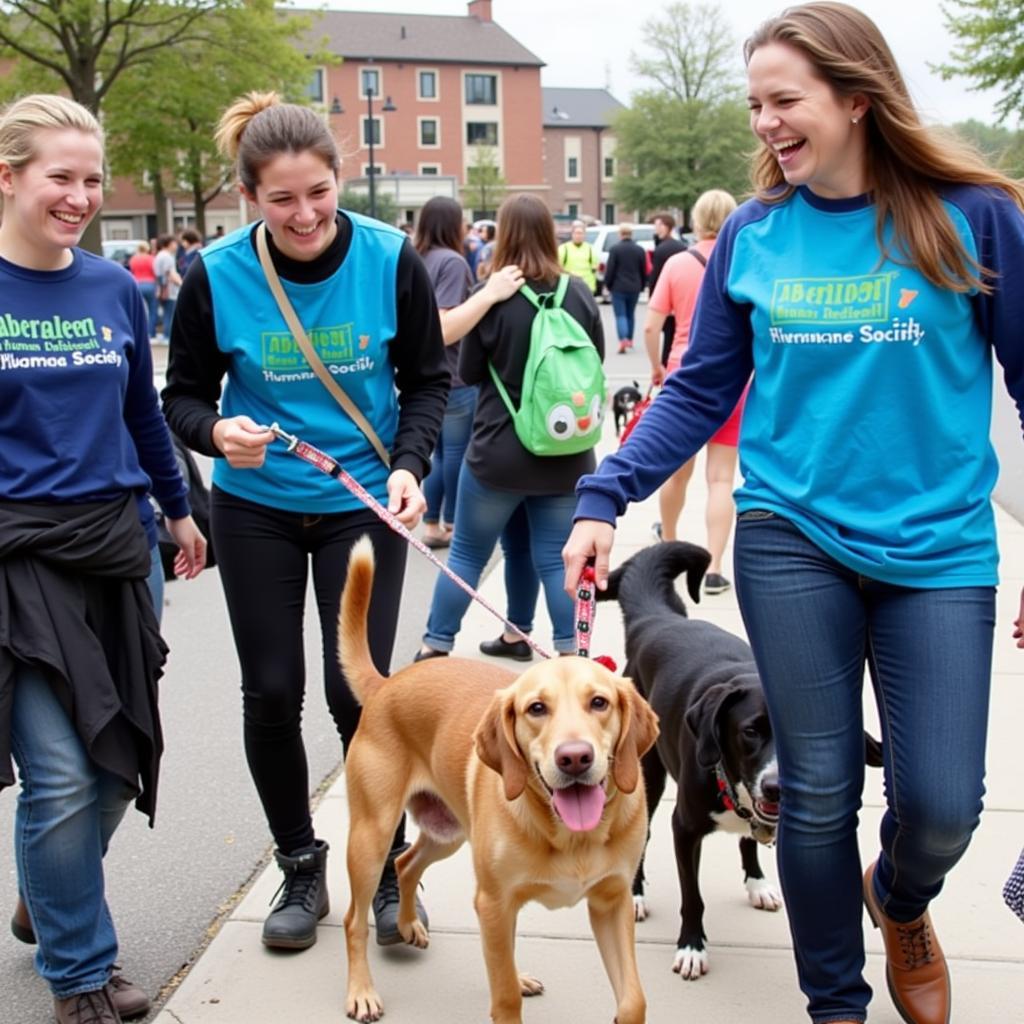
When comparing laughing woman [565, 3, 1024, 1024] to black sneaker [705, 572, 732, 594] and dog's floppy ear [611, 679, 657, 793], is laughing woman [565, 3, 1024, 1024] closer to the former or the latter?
dog's floppy ear [611, 679, 657, 793]

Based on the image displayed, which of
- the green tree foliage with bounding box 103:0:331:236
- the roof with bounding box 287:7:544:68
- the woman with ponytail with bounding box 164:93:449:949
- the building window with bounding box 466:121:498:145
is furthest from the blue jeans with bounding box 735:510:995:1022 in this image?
the building window with bounding box 466:121:498:145

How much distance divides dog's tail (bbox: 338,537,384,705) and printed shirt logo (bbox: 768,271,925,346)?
129cm

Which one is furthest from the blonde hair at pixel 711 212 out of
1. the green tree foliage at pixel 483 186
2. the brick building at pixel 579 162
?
the brick building at pixel 579 162

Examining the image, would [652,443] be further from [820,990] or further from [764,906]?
[764,906]

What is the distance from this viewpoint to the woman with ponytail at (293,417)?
361 centimetres

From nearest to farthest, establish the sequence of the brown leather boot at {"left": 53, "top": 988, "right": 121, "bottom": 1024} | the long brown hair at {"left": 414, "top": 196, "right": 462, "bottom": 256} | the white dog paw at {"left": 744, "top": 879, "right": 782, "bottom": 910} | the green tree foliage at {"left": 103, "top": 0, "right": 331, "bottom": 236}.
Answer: the brown leather boot at {"left": 53, "top": 988, "right": 121, "bottom": 1024}, the white dog paw at {"left": 744, "top": 879, "right": 782, "bottom": 910}, the long brown hair at {"left": 414, "top": 196, "right": 462, "bottom": 256}, the green tree foliage at {"left": 103, "top": 0, "right": 331, "bottom": 236}

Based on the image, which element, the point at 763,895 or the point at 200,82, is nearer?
→ the point at 763,895

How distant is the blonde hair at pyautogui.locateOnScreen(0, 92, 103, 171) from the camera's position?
10.2 feet

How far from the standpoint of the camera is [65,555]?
3.15 metres

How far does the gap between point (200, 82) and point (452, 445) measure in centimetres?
3154

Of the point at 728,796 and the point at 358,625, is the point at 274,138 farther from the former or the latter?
the point at 728,796

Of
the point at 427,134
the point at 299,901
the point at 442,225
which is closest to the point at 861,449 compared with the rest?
the point at 299,901

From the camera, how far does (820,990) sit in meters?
2.96

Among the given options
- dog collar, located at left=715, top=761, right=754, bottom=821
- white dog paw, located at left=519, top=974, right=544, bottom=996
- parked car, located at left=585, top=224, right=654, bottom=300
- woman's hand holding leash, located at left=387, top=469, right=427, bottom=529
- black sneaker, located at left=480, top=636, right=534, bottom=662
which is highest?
parked car, located at left=585, top=224, right=654, bottom=300
